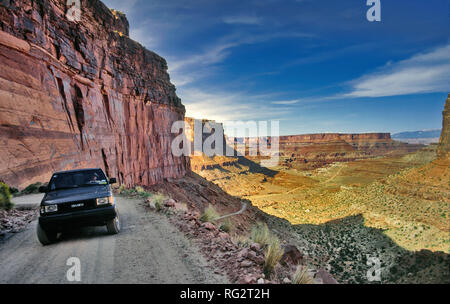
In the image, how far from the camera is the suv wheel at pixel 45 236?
5387mm

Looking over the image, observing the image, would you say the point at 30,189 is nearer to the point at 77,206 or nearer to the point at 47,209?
the point at 47,209

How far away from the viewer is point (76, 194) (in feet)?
18.6

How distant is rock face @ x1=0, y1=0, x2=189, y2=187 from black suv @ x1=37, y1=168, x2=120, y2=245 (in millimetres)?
8529

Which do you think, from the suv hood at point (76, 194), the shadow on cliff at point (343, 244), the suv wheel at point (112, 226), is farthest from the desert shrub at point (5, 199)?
the shadow on cliff at point (343, 244)

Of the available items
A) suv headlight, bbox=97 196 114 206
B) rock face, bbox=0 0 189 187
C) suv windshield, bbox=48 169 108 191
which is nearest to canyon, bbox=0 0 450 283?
rock face, bbox=0 0 189 187

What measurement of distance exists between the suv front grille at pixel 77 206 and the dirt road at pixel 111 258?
2.88 ft

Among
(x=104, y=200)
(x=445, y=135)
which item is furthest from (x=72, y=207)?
(x=445, y=135)

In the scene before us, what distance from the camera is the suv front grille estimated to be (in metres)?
→ 5.30

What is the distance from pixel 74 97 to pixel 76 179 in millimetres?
17274

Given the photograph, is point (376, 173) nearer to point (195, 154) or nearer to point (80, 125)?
point (195, 154)

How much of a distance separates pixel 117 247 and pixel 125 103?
29.1 meters
